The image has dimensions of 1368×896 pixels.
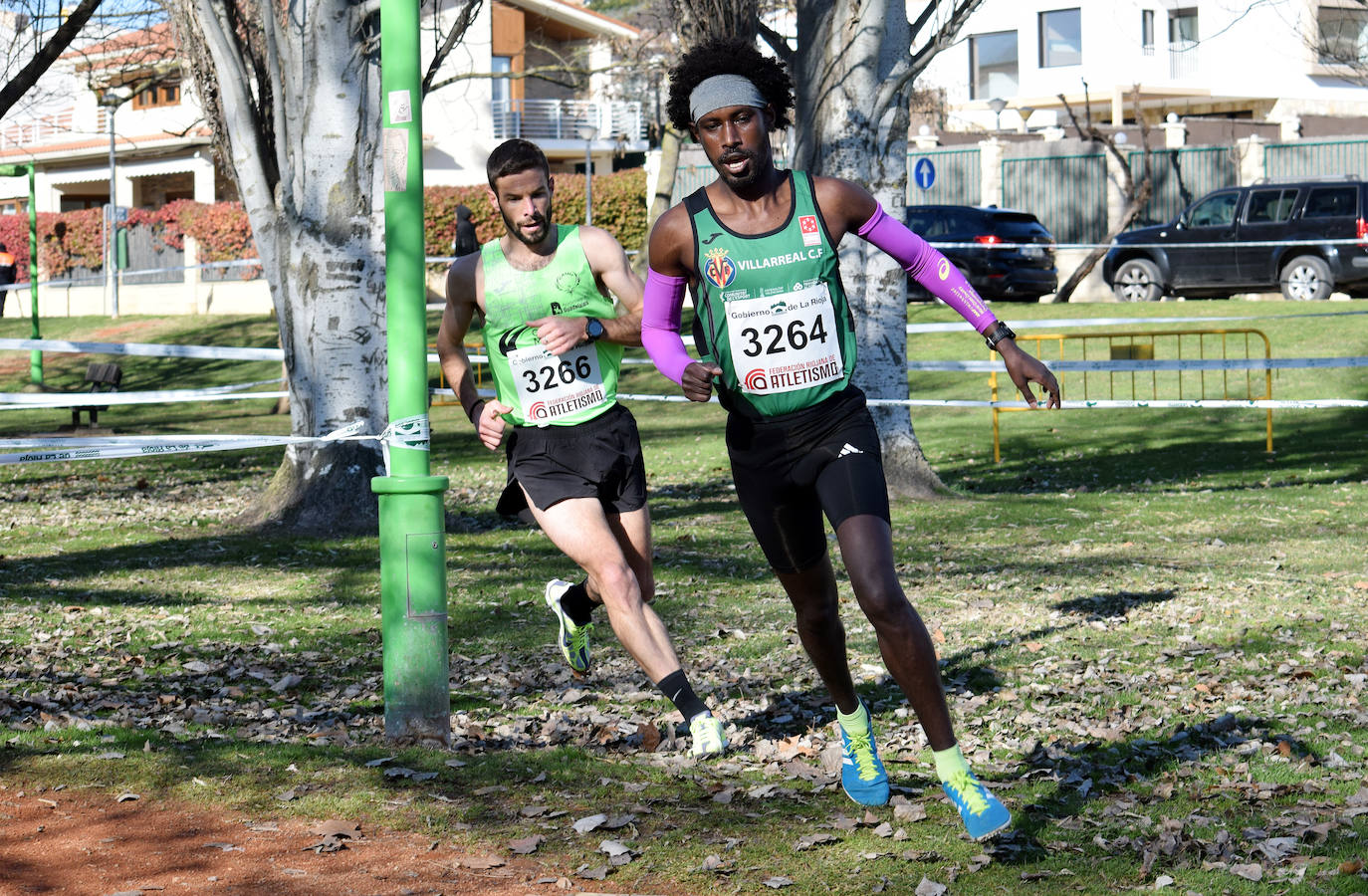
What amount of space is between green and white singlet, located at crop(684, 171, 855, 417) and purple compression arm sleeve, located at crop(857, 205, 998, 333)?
17 cm

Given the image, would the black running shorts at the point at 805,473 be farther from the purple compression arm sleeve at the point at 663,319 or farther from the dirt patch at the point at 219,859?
the dirt patch at the point at 219,859

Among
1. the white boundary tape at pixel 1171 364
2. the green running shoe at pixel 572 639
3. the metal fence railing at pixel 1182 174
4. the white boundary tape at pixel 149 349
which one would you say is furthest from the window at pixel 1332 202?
the green running shoe at pixel 572 639

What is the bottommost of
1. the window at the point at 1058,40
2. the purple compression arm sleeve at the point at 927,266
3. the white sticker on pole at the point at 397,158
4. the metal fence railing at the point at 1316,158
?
the purple compression arm sleeve at the point at 927,266

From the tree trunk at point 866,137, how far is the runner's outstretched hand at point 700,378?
7839 millimetres

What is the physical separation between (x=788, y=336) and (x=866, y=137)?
26.5ft

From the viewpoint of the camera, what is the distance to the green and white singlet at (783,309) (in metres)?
4.96

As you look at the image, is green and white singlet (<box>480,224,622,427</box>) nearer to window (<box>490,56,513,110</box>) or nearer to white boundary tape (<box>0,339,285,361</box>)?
white boundary tape (<box>0,339,285,361</box>)

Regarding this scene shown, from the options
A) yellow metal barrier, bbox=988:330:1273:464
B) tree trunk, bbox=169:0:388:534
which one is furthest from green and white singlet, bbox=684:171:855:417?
yellow metal barrier, bbox=988:330:1273:464

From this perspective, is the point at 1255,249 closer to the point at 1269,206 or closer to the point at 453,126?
the point at 1269,206

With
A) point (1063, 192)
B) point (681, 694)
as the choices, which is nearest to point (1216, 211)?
point (1063, 192)

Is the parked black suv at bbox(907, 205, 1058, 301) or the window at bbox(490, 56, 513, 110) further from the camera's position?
the window at bbox(490, 56, 513, 110)

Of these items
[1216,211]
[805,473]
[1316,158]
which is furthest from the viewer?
[1316,158]

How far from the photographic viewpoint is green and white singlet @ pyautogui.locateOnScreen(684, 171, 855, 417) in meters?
4.96

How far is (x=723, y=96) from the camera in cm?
496
